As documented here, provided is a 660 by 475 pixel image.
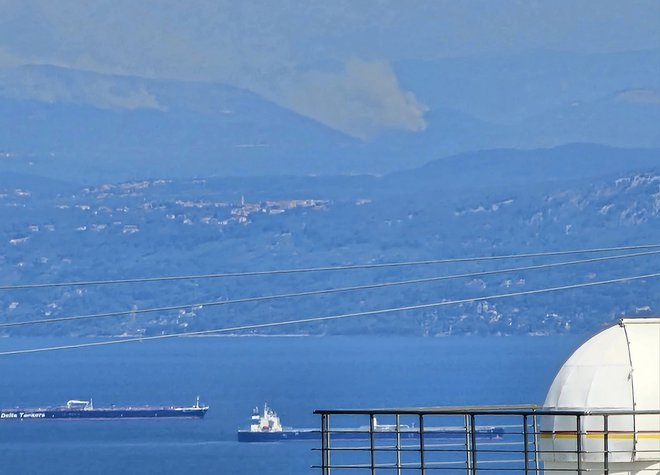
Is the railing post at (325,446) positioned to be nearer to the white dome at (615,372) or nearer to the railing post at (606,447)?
the white dome at (615,372)

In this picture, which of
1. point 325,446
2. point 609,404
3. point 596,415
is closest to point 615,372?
point 609,404

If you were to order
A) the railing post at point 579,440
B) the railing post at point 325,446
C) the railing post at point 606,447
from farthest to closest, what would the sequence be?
the railing post at point 325,446, the railing post at point 579,440, the railing post at point 606,447

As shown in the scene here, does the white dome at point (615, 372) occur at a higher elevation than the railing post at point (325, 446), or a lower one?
higher

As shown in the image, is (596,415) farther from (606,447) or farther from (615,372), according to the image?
(615,372)

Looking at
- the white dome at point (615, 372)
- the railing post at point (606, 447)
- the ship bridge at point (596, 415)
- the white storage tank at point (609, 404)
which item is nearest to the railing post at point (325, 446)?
the ship bridge at point (596, 415)

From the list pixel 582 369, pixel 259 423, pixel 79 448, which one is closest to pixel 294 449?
pixel 259 423

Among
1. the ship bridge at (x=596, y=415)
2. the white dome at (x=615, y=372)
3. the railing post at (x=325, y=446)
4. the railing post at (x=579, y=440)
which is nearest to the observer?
the ship bridge at (x=596, y=415)

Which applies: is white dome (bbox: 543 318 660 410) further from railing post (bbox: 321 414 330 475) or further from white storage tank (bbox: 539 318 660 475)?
railing post (bbox: 321 414 330 475)

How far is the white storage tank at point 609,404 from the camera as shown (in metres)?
18.9

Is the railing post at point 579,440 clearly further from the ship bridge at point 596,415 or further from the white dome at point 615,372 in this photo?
the white dome at point 615,372

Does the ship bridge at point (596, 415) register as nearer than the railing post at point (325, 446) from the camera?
Yes

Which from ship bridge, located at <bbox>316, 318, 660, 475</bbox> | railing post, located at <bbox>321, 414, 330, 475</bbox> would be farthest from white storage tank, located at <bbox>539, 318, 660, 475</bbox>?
railing post, located at <bbox>321, 414, 330, 475</bbox>

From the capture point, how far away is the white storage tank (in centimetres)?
1892

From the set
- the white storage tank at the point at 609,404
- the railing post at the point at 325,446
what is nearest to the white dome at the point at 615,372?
the white storage tank at the point at 609,404
